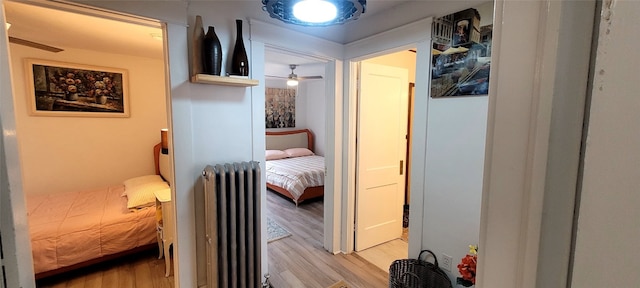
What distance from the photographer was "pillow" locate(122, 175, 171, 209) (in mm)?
2611

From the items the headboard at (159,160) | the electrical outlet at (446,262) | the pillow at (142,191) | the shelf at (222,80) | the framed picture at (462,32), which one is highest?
the framed picture at (462,32)

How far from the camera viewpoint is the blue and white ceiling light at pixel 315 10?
1.02 meters

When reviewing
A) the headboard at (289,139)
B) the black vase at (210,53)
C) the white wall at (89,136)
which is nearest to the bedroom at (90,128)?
the white wall at (89,136)

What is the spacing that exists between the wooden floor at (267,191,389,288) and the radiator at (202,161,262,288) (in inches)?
22.8

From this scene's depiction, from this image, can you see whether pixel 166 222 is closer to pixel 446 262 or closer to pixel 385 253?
pixel 385 253

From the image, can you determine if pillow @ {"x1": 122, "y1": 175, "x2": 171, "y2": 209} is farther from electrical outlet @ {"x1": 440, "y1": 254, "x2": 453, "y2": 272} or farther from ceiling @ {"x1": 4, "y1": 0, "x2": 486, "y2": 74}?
electrical outlet @ {"x1": 440, "y1": 254, "x2": 453, "y2": 272}

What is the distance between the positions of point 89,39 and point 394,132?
342 cm

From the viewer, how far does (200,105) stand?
179 centimetres

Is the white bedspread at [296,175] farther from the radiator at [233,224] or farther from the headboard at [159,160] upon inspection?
the radiator at [233,224]

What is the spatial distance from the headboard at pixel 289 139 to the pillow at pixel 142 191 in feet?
9.96

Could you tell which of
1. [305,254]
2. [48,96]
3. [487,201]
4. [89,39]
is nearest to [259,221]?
[305,254]

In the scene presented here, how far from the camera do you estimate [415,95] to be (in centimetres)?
205

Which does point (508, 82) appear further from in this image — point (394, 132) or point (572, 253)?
point (394, 132)

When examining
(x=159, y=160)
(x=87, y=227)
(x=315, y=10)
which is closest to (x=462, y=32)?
(x=315, y=10)
